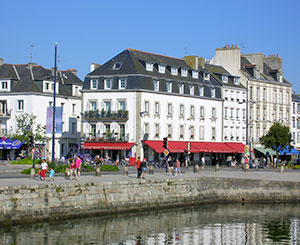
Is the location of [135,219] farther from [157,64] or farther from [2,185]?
[157,64]

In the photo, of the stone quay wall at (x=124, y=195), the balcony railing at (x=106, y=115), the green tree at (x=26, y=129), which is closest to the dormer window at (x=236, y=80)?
the balcony railing at (x=106, y=115)

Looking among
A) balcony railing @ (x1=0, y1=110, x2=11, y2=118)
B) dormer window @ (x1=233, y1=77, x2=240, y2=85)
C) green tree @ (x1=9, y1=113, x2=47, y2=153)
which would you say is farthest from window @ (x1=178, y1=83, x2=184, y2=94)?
balcony railing @ (x1=0, y1=110, x2=11, y2=118)

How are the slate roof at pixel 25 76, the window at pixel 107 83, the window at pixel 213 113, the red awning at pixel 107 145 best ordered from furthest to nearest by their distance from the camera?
the window at pixel 213 113, the slate roof at pixel 25 76, the window at pixel 107 83, the red awning at pixel 107 145

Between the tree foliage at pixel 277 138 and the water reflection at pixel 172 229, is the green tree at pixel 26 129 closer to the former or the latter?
the tree foliage at pixel 277 138

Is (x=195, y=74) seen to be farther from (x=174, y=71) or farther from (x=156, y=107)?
(x=156, y=107)

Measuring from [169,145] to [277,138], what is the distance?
17.5 m

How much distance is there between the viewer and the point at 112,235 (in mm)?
36812

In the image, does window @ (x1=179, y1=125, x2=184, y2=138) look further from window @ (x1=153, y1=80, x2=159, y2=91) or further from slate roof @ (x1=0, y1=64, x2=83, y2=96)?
slate roof @ (x1=0, y1=64, x2=83, y2=96)

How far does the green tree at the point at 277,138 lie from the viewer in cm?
9312

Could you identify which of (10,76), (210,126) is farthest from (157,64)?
(10,76)

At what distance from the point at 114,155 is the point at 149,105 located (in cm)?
731

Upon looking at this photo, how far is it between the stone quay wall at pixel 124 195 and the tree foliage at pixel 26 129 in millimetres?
31594

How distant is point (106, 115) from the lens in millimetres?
82688

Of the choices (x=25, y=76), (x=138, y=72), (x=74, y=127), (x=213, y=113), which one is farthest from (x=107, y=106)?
(x=213, y=113)
